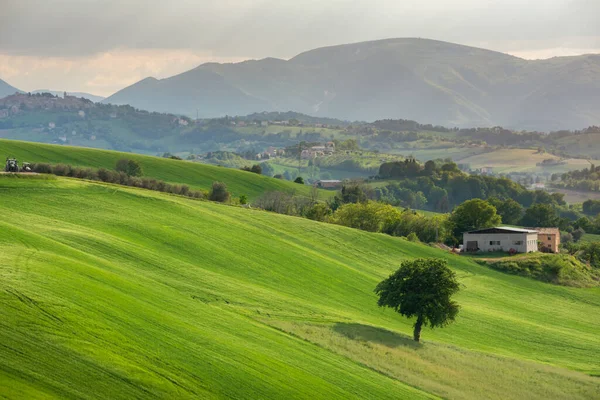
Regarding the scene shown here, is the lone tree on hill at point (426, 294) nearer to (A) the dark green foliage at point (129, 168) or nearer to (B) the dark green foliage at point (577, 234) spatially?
(A) the dark green foliage at point (129, 168)

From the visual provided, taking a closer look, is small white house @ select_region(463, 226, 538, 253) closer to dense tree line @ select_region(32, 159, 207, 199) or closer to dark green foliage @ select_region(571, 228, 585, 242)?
dense tree line @ select_region(32, 159, 207, 199)

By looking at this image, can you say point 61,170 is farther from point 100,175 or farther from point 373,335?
point 373,335

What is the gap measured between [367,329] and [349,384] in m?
13.7

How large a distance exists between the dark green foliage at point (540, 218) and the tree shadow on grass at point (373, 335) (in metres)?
122

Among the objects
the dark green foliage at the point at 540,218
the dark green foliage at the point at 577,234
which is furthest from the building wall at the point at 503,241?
the dark green foliage at the point at 540,218

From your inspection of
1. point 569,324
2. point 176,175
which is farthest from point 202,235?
point 176,175

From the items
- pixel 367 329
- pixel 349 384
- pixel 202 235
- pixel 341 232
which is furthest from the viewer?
pixel 341 232

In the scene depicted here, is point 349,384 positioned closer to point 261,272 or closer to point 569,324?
point 261,272

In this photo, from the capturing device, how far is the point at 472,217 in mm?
127875

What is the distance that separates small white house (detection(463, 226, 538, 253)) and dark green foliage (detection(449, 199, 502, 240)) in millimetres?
7703

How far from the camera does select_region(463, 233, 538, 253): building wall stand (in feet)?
379

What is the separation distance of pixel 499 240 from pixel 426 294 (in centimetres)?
5992

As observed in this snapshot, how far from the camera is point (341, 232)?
10250 centimetres

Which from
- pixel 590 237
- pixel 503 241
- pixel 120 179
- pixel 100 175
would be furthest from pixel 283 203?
pixel 590 237
